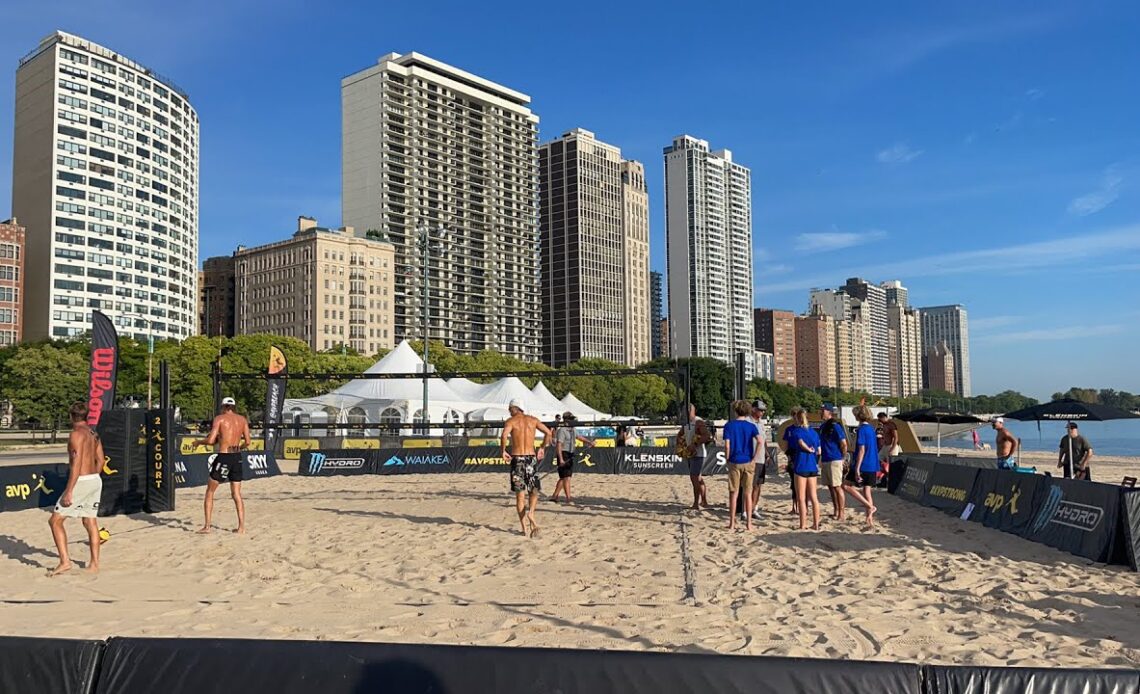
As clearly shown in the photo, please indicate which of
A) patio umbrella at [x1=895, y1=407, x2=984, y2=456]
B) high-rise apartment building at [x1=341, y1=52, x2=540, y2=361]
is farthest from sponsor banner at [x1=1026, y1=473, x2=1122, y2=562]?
high-rise apartment building at [x1=341, y1=52, x2=540, y2=361]

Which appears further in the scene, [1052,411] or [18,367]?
[18,367]

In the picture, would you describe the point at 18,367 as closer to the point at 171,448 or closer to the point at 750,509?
the point at 171,448

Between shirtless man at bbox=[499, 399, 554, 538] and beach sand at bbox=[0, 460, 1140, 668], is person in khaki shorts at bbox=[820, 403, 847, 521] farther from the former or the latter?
shirtless man at bbox=[499, 399, 554, 538]

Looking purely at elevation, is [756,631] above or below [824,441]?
below

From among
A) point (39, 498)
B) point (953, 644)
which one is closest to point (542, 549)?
point (953, 644)

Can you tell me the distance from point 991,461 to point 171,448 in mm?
16041

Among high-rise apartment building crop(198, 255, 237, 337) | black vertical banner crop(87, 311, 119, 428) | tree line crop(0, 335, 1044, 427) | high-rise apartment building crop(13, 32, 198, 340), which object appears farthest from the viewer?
high-rise apartment building crop(198, 255, 237, 337)

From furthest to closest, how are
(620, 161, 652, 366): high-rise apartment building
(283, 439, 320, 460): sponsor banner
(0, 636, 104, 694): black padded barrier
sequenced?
(620, 161, 652, 366): high-rise apartment building, (283, 439, 320, 460): sponsor banner, (0, 636, 104, 694): black padded barrier

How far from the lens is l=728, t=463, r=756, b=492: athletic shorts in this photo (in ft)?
33.6

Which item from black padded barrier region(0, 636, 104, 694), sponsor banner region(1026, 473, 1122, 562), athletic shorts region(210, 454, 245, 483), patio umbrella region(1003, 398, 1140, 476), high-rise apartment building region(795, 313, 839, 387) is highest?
high-rise apartment building region(795, 313, 839, 387)

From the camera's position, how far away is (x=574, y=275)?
15425 cm

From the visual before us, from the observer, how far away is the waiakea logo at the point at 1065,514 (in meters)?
8.38

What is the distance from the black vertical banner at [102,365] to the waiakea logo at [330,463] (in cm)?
710

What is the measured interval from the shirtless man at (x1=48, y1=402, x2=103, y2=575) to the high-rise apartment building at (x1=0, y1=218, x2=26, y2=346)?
100239 mm
